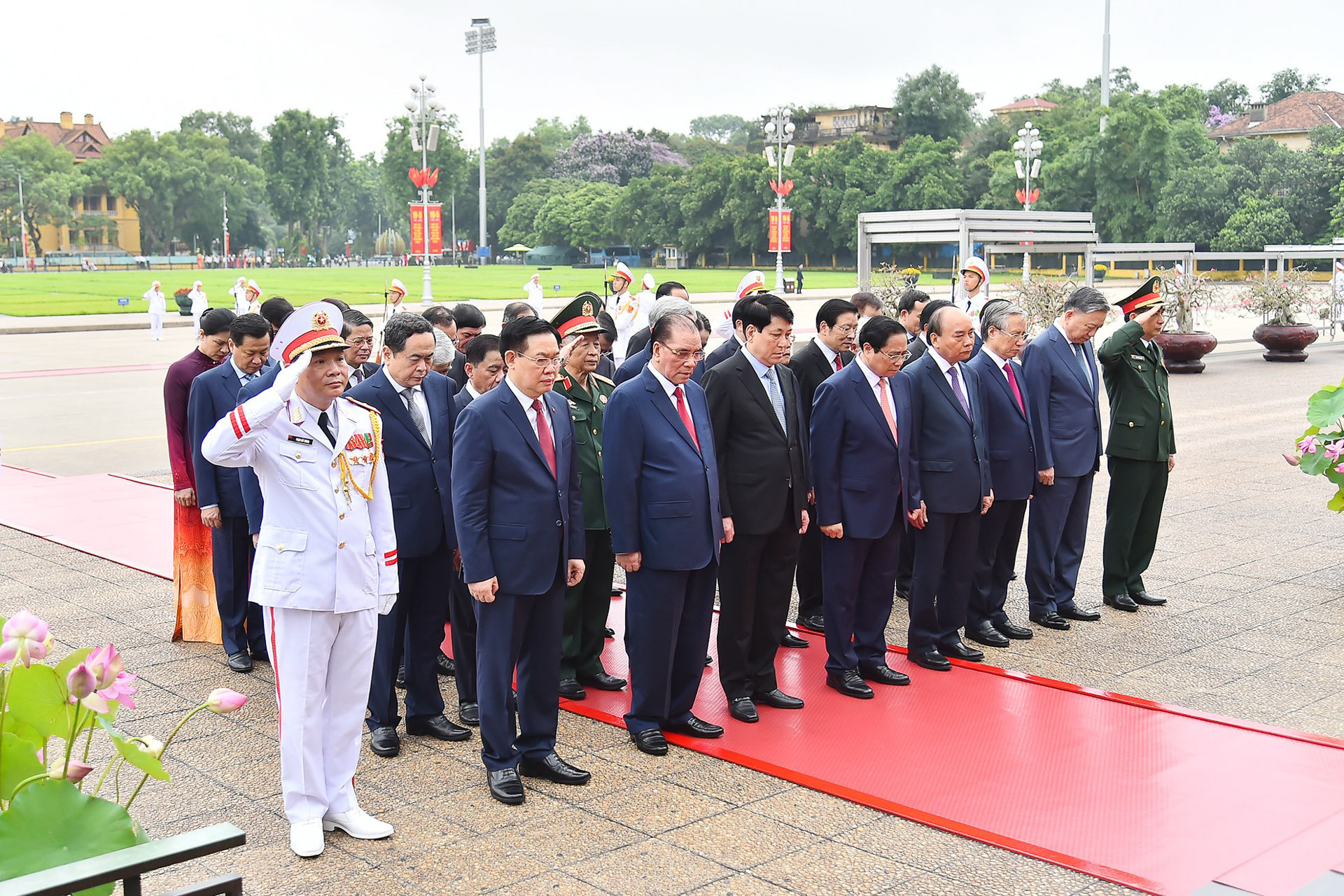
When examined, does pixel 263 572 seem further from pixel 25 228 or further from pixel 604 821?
pixel 25 228

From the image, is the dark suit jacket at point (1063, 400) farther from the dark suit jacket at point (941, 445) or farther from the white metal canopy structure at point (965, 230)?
the white metal canopy structure at point (965, 230)

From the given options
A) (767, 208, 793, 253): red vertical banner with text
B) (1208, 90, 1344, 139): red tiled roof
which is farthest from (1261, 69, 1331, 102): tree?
(767, 208, 793, 253): red vertical banner with text

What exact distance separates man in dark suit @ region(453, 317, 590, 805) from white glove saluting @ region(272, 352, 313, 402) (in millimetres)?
844

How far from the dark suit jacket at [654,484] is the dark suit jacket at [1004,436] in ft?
7.60

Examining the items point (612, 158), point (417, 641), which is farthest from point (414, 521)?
point (612, 158)

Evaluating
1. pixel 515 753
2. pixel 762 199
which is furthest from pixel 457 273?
pixel 515 753

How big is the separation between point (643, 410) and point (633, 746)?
1.47 metres

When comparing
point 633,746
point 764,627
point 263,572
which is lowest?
point 633,746

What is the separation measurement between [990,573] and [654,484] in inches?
104

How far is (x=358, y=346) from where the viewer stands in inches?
242

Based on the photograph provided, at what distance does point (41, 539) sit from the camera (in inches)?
375

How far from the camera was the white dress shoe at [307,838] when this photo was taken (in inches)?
167

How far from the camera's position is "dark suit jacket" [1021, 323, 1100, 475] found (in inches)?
286

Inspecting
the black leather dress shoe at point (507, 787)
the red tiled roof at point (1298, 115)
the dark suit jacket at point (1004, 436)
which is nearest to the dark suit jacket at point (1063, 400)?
the dark suit jacket at point (1004, 436)
